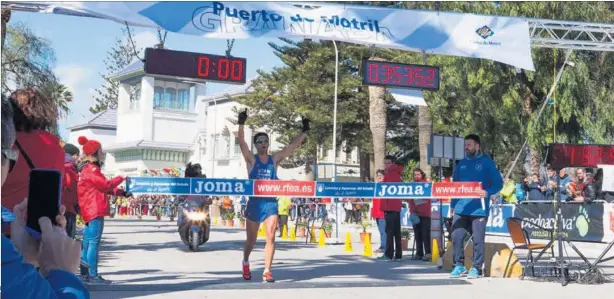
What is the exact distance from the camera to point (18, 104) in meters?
4.77

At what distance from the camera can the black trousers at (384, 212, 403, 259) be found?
1420 cm

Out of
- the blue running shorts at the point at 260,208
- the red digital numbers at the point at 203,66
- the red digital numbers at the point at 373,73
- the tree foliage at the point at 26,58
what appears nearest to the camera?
the blue running shorts at the point at 260,208

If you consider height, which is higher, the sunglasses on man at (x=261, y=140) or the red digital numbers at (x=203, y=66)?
the red digital numbers at (x=203, y=66)

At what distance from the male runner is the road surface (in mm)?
385

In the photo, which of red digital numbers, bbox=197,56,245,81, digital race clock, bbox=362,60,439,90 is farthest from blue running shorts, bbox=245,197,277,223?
digital race clock, bbox=362,60,439,90

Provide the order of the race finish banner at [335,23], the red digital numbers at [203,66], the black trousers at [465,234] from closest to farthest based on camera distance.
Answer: the black trousers at [465,234]
the race finish banner at [335,23]
the red digital numbers at [203,66]

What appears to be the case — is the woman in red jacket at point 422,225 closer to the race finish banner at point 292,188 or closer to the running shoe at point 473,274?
the race finish banner at point 292,188

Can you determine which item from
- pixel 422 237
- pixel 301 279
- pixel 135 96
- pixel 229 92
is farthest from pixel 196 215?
pixel 135 96

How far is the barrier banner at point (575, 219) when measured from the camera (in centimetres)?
1975

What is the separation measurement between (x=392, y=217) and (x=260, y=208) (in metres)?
4.80

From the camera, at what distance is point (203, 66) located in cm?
1189

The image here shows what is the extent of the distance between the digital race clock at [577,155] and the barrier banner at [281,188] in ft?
10.7

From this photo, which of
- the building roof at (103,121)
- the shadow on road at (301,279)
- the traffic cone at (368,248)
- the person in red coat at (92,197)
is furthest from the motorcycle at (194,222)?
the building roof at (103,121)

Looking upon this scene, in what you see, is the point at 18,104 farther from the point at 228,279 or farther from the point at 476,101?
the point at 476,101
